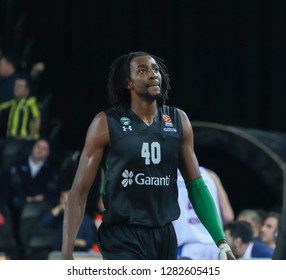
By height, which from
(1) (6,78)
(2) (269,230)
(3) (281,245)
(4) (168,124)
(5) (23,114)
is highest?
(4) (168,124)

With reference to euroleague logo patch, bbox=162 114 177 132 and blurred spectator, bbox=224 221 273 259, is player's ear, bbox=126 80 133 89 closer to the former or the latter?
euroleague logo patch, bbox=162 114 177 132

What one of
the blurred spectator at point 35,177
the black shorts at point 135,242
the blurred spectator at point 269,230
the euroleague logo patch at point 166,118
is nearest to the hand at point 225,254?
the black shorts at point 135,242

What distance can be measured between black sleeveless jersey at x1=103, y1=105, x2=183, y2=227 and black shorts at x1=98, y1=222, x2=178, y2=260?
44mm

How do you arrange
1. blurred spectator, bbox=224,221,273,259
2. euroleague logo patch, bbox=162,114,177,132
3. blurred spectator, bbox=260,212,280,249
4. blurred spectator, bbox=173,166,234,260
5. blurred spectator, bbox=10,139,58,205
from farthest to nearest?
1. blurred spectator, bbox=10,139,58,205
2. blurred spectator, bbox=260,212,280,249
3. blurred spectator, bbox=224,221,273,259
4. blurred spectator, bbox=173,166,234,260
5. euroleague logo patch, bbox=162,114,177,132

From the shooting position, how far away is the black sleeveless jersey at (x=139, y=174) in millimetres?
5285

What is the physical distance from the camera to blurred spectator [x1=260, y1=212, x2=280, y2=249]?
967 cm

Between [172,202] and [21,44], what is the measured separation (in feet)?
29.5

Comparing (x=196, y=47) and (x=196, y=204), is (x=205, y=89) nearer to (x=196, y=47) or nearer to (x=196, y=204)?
(x=196, y=47)

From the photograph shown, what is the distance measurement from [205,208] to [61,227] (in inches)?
234

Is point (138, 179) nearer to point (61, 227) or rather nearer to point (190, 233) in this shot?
point (190, 233)

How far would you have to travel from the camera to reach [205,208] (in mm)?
5477

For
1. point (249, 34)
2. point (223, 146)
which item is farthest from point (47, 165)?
point (249, 34)

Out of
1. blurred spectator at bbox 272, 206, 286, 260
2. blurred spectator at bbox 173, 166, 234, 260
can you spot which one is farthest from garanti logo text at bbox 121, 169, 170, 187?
blurred spectator at bbox 173, 166, 234, 260

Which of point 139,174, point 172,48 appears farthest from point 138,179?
point 172,48
